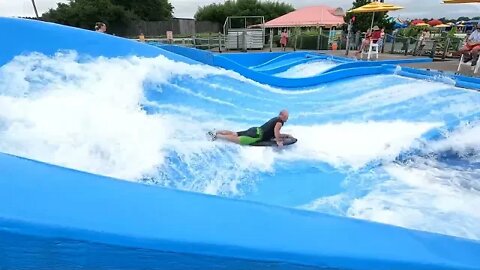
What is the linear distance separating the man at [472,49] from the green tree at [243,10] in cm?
3511

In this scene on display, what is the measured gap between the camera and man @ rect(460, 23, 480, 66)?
306 inches

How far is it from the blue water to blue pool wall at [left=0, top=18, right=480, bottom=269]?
1892 millimetres

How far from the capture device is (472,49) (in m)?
7.73

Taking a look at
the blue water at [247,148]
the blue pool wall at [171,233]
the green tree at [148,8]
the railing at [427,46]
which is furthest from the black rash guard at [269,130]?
the green tree at [148,8]

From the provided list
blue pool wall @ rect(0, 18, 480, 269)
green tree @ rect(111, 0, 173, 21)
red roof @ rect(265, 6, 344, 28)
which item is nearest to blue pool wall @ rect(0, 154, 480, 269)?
blue pool wall @ rect(0, 18, 480, 269)

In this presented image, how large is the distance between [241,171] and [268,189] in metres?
0.42

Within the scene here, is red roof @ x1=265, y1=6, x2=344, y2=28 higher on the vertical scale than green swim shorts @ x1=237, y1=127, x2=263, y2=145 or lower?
higher

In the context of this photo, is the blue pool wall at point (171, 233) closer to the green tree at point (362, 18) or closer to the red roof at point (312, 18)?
the green tree at point (362, 18)

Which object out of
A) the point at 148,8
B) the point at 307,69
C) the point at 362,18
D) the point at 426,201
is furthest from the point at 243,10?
the point at 426,201

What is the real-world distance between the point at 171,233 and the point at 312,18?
21.7 meters

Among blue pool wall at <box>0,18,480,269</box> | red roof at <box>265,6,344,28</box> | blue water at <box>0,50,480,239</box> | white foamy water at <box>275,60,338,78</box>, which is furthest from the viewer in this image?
red roof at <box>265,6,344,28</box>

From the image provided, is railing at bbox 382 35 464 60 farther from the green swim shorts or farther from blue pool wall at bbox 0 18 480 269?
blue pool wall at bbox 0 18 480 269

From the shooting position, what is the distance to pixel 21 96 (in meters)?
4.09

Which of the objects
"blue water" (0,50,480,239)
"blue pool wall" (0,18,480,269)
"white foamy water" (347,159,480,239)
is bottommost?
"white foamy water" (347,159,480,239)
